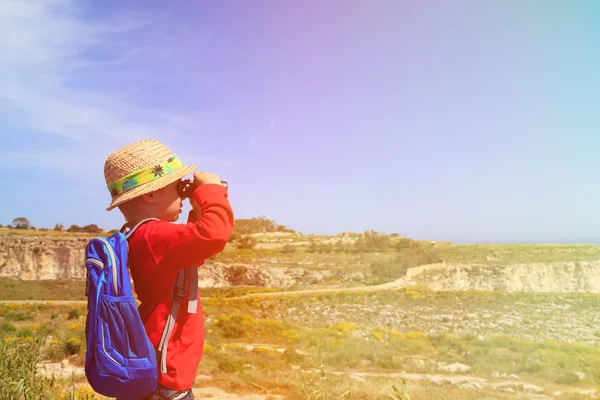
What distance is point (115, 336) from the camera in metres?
1.86

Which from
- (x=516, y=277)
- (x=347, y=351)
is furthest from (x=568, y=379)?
(x=516, y=277)

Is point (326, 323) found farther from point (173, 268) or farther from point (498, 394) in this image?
point (173, 268)

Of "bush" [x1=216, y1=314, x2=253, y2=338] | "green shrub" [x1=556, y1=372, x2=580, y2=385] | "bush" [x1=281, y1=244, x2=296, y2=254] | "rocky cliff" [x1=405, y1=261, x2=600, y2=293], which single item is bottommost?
"rocky cliff" [x1=405, y1=261, x2=600, y2=293]

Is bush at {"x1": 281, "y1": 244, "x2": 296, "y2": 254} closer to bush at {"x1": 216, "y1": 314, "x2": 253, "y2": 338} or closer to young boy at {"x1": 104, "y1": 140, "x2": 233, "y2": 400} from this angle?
bush at {"x1": 216, "y1": 314, "x2": 253, "y2": 338}

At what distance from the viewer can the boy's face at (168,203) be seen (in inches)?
86.7

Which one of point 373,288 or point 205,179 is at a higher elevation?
point 205,179

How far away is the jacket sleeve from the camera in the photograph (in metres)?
1.91

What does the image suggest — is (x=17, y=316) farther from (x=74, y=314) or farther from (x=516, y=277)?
(x=516, y=277)

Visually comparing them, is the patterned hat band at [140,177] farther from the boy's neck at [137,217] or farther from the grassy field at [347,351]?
the grassy field at [347,351]

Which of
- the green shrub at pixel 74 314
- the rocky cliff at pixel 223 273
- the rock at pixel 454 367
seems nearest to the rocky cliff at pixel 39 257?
the rocky cliff at pixel 223 273

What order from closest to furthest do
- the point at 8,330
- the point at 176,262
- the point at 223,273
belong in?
the point at 176,262
the point at 8,330
the point at 223,273

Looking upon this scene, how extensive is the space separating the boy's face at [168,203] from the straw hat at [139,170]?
0.08 meters

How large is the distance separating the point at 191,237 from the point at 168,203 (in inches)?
15.7

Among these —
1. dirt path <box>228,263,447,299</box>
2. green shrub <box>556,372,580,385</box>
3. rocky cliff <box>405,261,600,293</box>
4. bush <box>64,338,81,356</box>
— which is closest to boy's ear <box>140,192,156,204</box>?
bush <box>64,338,81,356</box>
